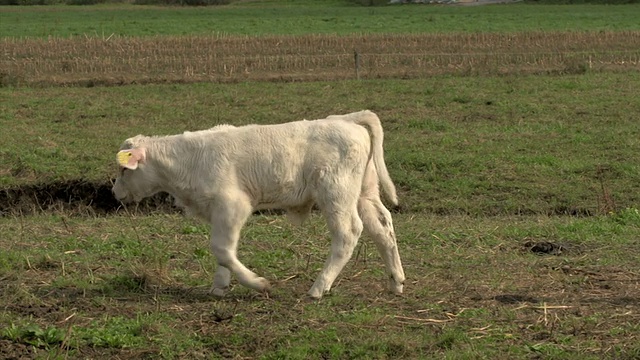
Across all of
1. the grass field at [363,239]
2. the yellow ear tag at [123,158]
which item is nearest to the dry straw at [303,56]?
the grass field at [363,239]

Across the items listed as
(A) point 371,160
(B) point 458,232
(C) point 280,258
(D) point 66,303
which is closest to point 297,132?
(A) point 371,160

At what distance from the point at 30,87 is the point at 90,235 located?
54.2 feet

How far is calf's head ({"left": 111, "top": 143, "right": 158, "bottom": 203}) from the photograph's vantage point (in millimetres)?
9273

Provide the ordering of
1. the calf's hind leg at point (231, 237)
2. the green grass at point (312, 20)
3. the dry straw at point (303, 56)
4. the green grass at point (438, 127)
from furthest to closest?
the green grass at point (312, 20), the dry straw at point (303, 56), the green grass at point (438, 127), the calf's hind leg at point (231, 237)

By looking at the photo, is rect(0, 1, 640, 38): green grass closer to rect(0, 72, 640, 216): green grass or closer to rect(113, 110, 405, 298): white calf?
rect(0, 72, 640, 216): green grass

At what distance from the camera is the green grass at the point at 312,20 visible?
49750 mm

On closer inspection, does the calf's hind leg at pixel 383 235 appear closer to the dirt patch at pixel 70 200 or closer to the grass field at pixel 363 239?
the grass field at pixel 363 239

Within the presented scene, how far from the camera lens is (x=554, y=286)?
369 inches

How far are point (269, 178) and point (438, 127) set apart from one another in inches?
425

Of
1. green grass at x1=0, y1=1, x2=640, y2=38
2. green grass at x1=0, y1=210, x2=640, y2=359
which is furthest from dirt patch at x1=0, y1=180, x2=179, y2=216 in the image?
green grass at x1=0, y1=1, x2=640, y2=38

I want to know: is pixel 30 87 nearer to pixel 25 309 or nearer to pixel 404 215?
pixel 404 215

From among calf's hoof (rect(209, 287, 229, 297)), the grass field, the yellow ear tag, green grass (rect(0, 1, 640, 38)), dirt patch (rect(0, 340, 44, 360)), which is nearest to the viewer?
dirt patch (rect(0, 340, 44, 360))

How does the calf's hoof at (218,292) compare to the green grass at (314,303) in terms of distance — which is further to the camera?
the calf's hoof at (218,292)

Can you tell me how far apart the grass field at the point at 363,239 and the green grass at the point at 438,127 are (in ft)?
0.19
